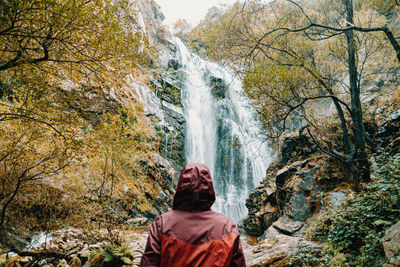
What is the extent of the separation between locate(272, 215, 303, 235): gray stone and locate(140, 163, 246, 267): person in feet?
23.2

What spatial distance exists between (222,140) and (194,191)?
19513 mm

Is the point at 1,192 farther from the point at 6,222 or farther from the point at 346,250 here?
the point at 346,250

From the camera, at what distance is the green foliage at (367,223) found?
3.61m

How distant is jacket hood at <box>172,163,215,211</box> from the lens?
6.08 feet

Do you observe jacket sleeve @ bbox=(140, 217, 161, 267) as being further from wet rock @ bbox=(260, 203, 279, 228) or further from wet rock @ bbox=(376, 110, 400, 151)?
wet rock @ bbox=(260, 203, 279, 228)

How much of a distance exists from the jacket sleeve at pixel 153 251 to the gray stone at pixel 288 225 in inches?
A: 290

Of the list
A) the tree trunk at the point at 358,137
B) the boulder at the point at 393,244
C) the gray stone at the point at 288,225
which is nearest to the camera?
the boulder at the point at 393,244

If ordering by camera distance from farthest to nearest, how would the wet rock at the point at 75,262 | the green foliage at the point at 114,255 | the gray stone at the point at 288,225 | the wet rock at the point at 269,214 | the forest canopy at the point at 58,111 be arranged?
1. the wet rock at the point at 269,214
2. the gray stone at the point at 288,225
3. the wet rock at the point at 75,262
4. the green foliage at the point at 114,255
5. the forest canopy at the point at 58,111

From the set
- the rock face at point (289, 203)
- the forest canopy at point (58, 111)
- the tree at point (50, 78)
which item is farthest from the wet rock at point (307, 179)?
the tree at point (50, 78)

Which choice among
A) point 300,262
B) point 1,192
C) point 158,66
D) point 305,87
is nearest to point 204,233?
point 300,262

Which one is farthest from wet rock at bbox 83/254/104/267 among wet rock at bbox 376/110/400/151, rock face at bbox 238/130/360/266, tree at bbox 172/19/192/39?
tree at bbox 172/19/192/39

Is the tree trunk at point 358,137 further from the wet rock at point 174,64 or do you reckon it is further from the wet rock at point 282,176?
the wet rock at point 174,64

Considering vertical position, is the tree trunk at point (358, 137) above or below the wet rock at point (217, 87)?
below

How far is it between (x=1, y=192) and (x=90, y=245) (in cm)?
268
